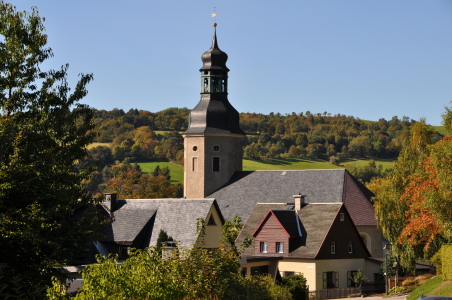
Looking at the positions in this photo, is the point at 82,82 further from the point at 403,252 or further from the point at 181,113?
the point at 181,113

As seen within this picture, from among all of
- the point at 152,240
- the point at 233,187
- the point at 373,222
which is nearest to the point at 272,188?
the point at 233,187

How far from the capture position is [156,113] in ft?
460

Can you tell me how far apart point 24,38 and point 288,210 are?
24.7 meters

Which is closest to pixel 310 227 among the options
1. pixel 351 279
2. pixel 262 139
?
pixel 351 279

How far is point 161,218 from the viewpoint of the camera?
37.6 meters

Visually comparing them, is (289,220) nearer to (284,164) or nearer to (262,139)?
(284,164)

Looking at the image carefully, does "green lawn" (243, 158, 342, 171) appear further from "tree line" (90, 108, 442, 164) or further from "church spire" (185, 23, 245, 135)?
"church spire" (185, 23, 245, 135)

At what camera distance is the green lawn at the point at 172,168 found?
98325 mm

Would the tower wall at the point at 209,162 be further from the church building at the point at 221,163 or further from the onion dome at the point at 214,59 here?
the onion dome at the point at 214,59

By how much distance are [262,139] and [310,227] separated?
8817cm

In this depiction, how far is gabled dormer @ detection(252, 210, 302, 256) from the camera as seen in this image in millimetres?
39062

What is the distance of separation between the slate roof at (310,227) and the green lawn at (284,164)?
54.7 metres

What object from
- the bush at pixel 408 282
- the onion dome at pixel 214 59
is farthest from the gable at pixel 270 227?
the onion dome at pixel 214 59

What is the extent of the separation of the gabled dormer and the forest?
45.0m
